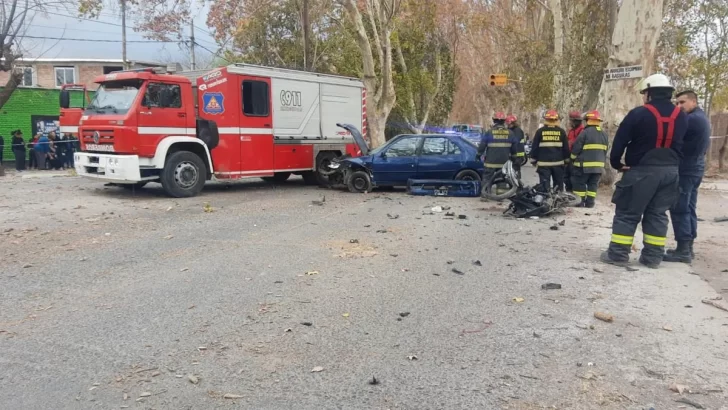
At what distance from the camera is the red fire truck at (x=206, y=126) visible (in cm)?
1122

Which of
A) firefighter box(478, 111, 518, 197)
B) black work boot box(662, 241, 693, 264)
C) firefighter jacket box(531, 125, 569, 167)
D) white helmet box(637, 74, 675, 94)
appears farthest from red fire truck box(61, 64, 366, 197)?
black work boot box(662, 241, 693, 264)

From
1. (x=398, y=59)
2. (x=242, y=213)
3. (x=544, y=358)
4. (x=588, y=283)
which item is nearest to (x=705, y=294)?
(x=588, y=283)

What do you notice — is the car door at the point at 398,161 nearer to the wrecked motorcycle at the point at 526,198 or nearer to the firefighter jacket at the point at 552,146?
the wrecked motorcycle at the point at 526,198

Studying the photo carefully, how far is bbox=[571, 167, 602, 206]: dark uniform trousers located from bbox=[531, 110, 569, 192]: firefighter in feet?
0.86

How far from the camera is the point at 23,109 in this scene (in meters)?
21.3

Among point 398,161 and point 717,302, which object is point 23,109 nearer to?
point 398,161

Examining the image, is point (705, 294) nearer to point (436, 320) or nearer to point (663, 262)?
point (663, 262)

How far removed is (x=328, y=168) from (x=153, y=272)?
9060 millimetres

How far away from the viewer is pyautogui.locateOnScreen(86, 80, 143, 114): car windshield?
11.3m

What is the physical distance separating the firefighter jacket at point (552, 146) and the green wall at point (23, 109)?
19.3 meters

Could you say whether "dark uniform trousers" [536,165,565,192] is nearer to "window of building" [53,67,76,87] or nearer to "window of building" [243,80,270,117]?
"window of building" [243,80,270,117]

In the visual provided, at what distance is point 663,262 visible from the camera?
6691mm

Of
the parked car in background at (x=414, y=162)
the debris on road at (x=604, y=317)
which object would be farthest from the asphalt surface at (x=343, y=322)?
the parked car in background at (x=414, y=162)

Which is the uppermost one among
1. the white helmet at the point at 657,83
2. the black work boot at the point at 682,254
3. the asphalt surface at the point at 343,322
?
the white helmet at the point at 657,83
